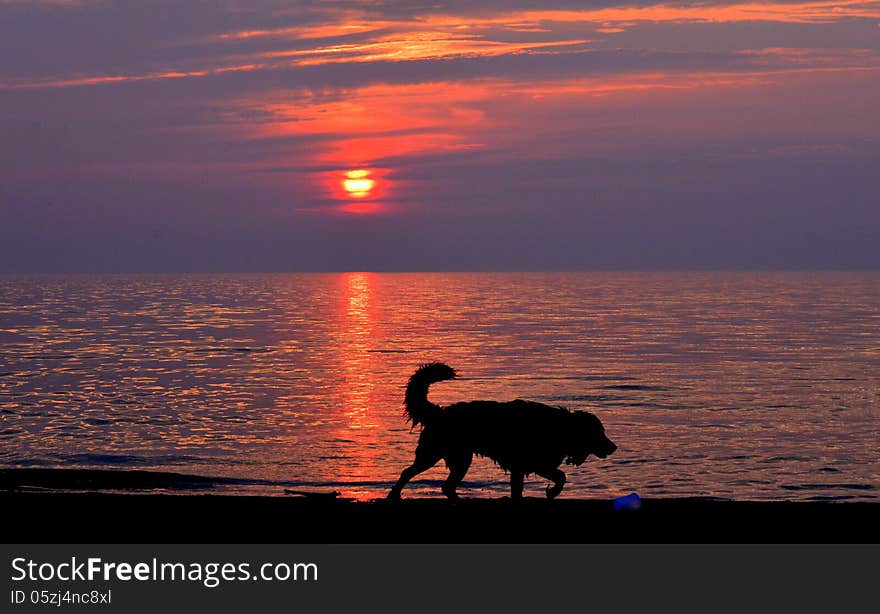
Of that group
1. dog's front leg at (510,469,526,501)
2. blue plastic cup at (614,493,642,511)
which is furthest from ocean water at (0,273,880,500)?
blue plastic cup at (614,493,642,511)

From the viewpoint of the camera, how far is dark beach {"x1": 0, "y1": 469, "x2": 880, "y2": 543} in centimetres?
1130

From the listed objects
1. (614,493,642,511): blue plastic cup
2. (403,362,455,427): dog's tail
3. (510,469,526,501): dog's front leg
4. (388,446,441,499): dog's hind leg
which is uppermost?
(403,362,455,427): dog's tail

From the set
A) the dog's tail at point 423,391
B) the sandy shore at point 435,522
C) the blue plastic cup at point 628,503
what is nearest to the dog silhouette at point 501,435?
the dog's tail at point 423,391

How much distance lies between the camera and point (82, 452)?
24453 mm

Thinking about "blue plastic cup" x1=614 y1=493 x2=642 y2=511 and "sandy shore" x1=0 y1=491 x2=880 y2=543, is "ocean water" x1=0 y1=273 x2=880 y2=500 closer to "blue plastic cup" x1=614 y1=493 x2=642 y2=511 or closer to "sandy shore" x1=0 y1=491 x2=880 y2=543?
"sandy shore" x1=0 y1=491 x2=880 y2=543

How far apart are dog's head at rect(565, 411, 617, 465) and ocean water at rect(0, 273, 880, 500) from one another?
647 centimetres

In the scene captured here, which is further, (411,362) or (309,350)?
(309,350)

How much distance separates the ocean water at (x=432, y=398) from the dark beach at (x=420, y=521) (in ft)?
21.9

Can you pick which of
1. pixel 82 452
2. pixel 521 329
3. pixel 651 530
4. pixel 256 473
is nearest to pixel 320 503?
pixel 651 530

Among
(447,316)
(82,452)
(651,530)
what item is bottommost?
(651,530)

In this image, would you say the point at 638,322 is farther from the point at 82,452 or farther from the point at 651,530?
the point at 651,530

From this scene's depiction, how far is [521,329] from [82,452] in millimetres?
47229

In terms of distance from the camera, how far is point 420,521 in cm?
1188

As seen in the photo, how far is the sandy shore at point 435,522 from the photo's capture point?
11.3 metres
